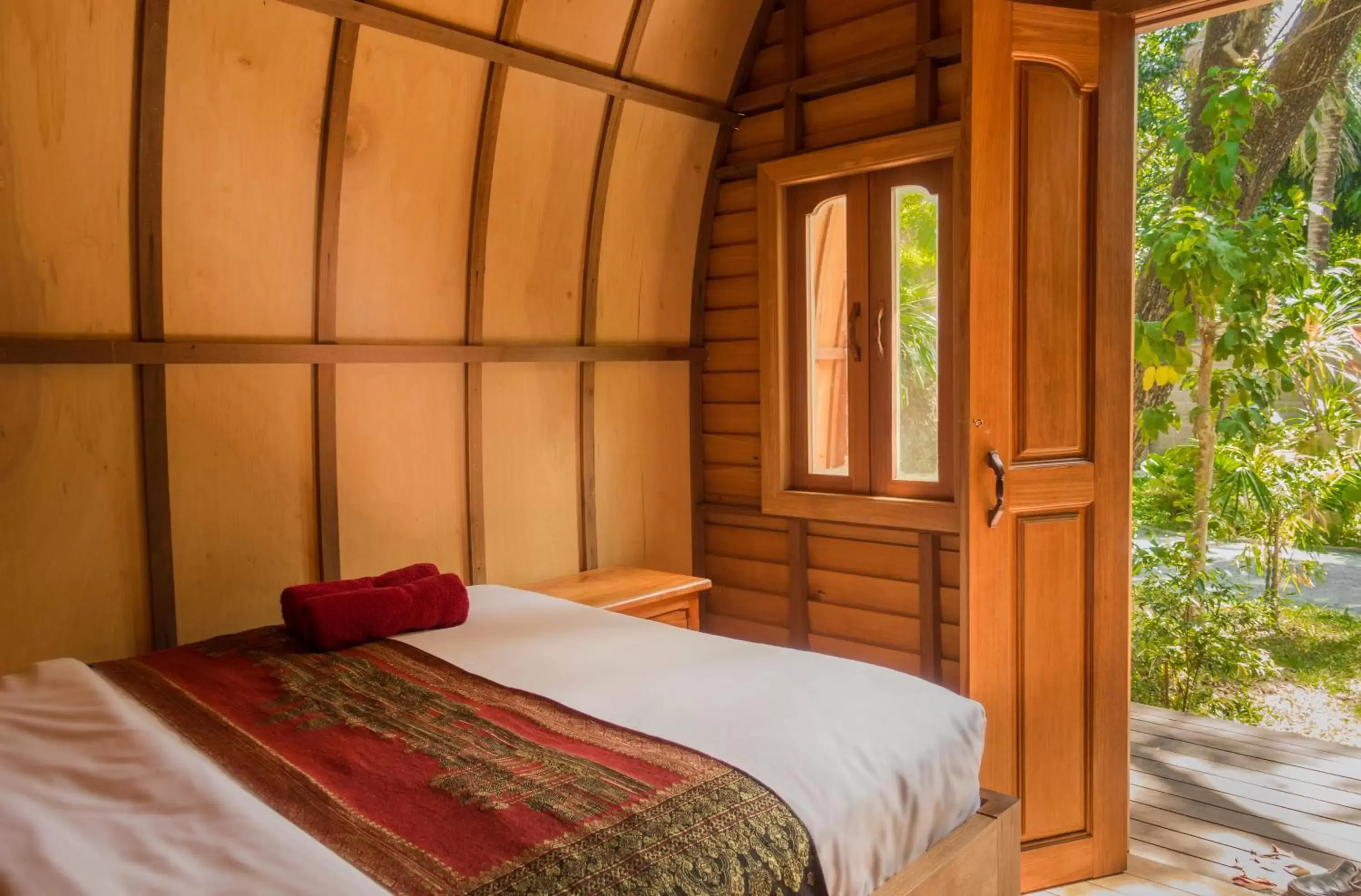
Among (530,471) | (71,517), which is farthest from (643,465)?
(71,517)

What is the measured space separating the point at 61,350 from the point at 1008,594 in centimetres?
256

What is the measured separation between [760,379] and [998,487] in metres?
1.53

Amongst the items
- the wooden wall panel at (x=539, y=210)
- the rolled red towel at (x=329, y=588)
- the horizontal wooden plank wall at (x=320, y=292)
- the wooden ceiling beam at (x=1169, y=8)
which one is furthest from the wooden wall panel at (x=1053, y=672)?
the wooden wall panel at (x=539, y=210)

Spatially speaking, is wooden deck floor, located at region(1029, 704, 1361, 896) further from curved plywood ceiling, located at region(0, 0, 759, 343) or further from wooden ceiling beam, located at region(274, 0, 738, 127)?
wooden ceiling beam, located at region(274, 0, 738, 127)

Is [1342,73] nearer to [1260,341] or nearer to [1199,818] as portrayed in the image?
[1260,341]

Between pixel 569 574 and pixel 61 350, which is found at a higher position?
pixel 61 350

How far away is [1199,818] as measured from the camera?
10.0 feet

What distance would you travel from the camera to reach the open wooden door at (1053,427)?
2.55 m

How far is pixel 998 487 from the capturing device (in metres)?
2.55

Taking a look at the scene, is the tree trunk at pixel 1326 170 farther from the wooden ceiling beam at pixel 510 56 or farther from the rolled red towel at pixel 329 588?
the rolled red towel at pixel 329 588

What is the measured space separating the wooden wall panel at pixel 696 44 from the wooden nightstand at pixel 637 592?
1895 mm

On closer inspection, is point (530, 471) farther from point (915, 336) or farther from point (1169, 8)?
point (1169, 8)

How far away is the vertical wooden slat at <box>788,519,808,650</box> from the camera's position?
3.81 metres

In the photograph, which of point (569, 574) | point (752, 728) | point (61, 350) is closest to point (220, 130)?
point (61, 350)
